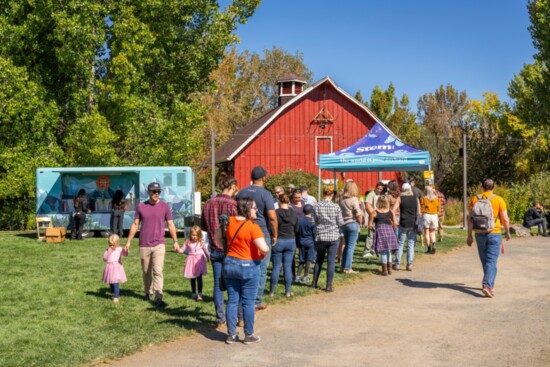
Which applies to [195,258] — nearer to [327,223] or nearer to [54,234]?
[327,223]

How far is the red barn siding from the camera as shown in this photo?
118 ft

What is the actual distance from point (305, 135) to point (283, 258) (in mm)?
26929

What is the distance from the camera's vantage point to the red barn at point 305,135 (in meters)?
36.0

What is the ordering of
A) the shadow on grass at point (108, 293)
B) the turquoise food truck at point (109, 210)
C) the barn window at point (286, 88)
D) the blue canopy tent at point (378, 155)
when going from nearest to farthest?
1. the shadow on grass at point (108, 293)
2. the blue canopy tent at point (378, 155)
3. the turquoise food truck at point (109, 210)
4. the barn window at point (286, 88)

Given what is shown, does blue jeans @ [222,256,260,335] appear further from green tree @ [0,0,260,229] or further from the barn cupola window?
the barn cupola window

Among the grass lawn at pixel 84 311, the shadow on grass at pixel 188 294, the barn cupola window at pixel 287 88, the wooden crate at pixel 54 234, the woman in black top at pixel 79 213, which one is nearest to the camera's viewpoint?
the grass lawn at pixel 84 311

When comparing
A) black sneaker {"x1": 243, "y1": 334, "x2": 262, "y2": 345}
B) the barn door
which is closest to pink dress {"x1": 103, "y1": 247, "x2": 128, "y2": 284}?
black sneaker {"x1": 243, "y1": 334, "x2": 262, "y2": 345}

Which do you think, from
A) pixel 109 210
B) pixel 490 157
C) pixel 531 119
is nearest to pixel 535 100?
pixel 531 119

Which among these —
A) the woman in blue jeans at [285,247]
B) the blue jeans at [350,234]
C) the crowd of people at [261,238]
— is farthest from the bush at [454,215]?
the woman in blue jeans at [285,247]

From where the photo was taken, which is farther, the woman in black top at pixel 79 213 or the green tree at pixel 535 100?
the green tree at pixel 535 100

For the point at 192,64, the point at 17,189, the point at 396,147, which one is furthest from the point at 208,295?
the point at 192,64

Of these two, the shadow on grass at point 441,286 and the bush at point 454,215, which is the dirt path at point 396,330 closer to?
the shadow on grass at point 441,286

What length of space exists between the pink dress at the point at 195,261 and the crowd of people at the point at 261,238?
16mm

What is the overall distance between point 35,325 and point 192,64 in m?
23.7
